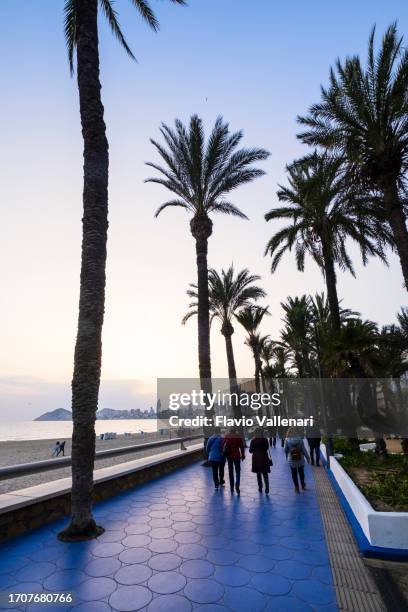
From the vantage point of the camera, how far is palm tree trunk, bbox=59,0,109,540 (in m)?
5.67

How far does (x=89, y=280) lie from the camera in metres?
6.36

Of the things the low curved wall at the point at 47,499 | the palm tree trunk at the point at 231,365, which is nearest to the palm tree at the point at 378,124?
the low curved wall at the point at 47,499

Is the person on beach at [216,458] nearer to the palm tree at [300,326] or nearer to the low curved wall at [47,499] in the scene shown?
the low curved wall at [47,499]

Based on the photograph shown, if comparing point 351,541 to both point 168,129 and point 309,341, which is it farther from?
point 309,341

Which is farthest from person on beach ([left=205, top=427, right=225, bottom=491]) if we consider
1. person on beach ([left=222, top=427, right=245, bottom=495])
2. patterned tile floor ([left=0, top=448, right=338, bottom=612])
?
patterned tile floor ([left=0, top=448, right=338, bottom=612])

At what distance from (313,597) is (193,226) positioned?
13.4 meters

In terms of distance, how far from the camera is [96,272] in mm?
6418

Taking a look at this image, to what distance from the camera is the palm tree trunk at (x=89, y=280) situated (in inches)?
223

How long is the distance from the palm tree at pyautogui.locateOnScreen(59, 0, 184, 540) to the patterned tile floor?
0.76 meters

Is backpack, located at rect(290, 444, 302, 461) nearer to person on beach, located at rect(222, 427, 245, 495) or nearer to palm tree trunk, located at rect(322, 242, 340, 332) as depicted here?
person on beach, located at rect(222, 427, 245, 495)

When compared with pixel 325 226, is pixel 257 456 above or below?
below

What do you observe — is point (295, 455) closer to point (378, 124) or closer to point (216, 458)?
point (216, 458)

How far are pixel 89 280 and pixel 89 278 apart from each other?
0.04m

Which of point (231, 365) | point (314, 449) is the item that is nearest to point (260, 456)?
point (314, 449)
